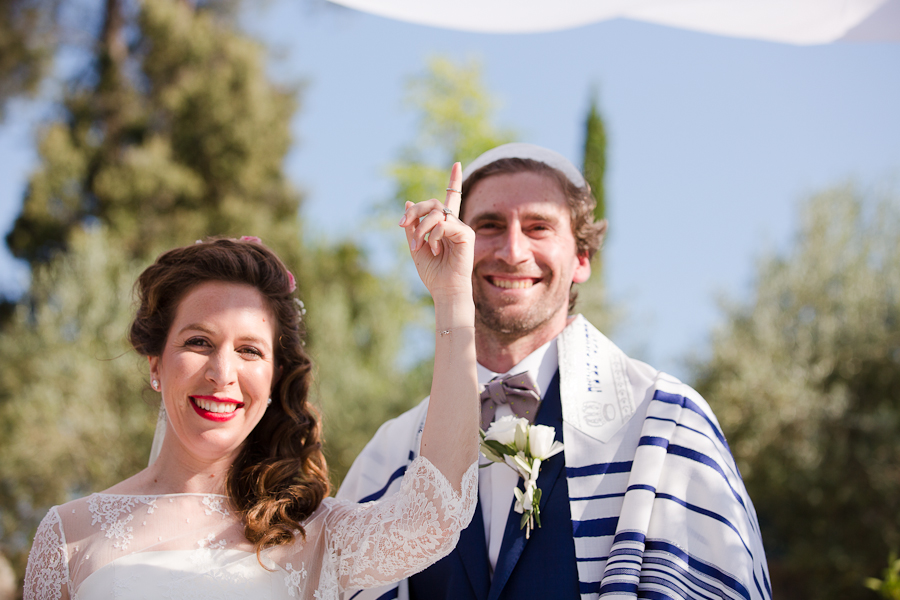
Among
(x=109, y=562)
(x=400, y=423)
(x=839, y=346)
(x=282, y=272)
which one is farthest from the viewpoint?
(x=839, y=346)

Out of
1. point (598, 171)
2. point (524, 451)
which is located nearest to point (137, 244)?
point (598, 171)

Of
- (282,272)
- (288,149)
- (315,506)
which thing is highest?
(288,149)

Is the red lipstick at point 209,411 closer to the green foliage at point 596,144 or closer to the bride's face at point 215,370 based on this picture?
the bride's face at point 215,370

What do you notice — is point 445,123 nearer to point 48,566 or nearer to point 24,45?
point 24,45

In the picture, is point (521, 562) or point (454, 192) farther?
point (521, 562)

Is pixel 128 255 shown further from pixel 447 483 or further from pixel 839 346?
pixel 447 483

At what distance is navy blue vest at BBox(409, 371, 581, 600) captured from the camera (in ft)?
7.41

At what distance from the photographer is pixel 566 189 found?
9.68 feet

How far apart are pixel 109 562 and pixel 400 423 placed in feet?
3.88

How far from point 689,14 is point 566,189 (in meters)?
0.78

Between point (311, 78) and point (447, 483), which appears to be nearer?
point (447, 483)

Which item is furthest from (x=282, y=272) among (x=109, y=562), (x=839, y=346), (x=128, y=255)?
(x=128, y=255)

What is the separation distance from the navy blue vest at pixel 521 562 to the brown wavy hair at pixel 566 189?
0.97 meters

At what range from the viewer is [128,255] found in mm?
14133
